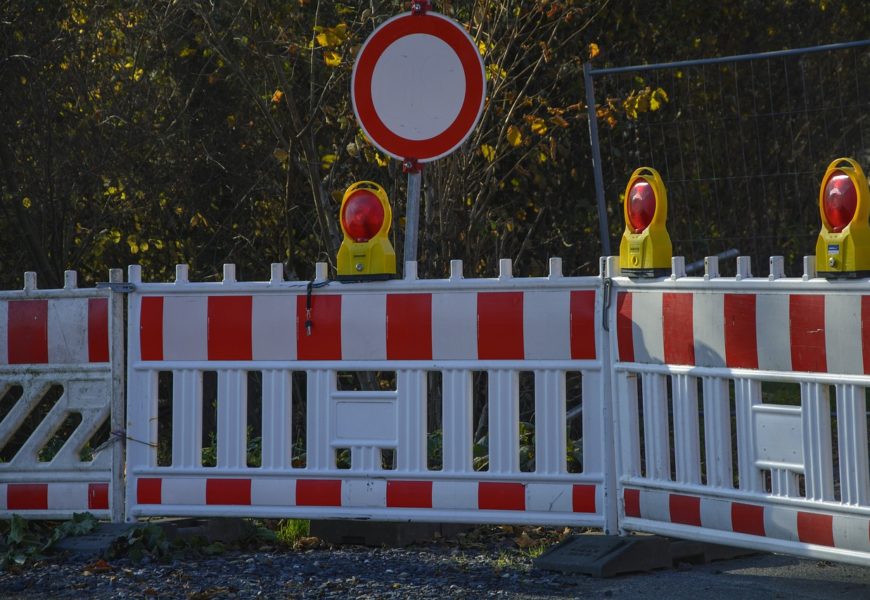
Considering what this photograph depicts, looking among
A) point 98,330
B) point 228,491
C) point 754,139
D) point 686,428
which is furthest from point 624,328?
point 754,139

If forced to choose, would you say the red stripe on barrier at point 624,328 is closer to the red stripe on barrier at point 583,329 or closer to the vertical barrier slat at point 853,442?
the red stripe on barrier at point 583,329

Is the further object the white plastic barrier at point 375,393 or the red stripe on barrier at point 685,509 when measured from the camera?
the white plastic barrier at point 375,393

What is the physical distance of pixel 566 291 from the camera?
650cm

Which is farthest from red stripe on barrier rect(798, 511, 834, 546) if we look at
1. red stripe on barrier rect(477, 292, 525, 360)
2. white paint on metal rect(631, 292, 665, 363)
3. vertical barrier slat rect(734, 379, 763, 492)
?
red stripe on barrier rect(477, 292, 525, 360)

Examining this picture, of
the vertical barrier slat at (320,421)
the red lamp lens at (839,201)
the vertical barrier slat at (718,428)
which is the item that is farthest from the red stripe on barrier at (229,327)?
the red lamp lens at (839,201)

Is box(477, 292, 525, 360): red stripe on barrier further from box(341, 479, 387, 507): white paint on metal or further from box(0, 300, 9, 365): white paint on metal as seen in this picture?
box(0, 300, 9, 365): white paint on metal

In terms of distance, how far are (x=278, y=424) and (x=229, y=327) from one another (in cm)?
54

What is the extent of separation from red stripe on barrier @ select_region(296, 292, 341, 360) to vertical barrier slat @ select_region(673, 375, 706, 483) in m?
1.65

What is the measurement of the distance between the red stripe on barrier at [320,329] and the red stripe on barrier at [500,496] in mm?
954

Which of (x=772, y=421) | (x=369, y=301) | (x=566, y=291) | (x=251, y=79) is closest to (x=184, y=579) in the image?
(x=369, y=301)

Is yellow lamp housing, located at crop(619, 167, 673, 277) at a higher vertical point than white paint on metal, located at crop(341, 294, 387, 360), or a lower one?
higher

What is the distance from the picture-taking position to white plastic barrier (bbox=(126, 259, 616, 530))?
6488 millimetres

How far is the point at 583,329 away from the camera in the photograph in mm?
6477

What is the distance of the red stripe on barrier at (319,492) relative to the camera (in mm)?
6699
